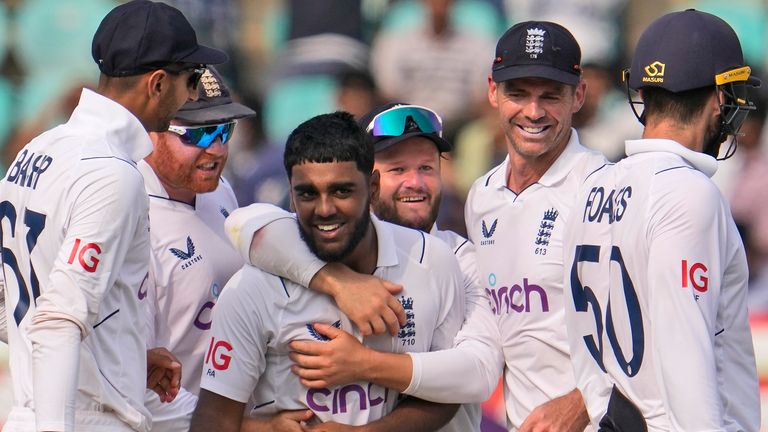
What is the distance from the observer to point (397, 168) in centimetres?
476

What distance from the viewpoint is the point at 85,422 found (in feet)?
11.8

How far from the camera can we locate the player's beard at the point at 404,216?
4719 millimetres

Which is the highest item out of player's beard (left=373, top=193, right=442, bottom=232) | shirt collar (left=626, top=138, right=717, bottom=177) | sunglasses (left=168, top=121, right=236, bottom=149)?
shirt collar (left=626, top=138, right=717, bottom=177)

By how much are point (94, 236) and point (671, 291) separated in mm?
1498

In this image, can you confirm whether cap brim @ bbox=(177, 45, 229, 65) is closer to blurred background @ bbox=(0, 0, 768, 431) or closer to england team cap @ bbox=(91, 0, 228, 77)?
england team cap @ bbox=(91, 0, 228, 77)

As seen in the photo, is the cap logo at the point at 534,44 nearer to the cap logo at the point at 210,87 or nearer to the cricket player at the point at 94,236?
the cap logo at the point at 210,87

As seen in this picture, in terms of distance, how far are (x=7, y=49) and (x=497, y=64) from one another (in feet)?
15.7

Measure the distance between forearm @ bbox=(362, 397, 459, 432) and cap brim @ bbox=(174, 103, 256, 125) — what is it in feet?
4.46

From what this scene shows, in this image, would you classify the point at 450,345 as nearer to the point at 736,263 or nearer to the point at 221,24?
the point at 736,263

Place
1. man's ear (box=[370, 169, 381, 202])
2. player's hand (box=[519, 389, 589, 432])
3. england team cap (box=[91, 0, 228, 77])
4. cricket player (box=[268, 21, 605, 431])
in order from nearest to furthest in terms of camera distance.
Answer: england team cap (box=[91, 0, 228, 77])
man's ear (box=[370, 169, 381, 202])
player's hand (box=[519, 389, 589, 432])
cricket player (box=[268, 21, 605, 431])

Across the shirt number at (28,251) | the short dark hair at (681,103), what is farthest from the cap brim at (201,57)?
the short dark hair at (681,103)

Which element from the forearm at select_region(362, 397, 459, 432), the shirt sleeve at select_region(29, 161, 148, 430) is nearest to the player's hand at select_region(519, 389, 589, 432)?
the forearm at select_region(362, 397, 459, 432)

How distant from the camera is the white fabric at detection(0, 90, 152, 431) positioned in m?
3.44

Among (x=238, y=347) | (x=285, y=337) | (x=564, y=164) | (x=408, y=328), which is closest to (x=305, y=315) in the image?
(x=285, y=337)
